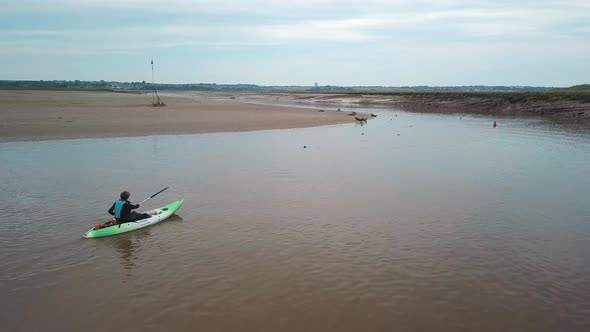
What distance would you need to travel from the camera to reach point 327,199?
17.3 metres

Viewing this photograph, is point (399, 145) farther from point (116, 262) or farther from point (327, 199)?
point (116, 262)

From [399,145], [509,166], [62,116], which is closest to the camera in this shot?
[509,166]

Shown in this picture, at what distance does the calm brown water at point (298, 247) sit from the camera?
9.08m

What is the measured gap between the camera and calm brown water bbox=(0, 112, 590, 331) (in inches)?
357

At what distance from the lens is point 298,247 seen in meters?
12.6

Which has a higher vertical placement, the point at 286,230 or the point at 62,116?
the point at 62,116

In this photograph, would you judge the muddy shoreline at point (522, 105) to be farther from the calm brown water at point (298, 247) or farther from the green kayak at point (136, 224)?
the green kayak at point (136, 224)

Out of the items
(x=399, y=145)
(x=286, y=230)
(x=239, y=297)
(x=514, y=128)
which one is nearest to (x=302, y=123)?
(x=399, y=145)

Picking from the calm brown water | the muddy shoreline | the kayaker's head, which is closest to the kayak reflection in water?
the kayaker's head

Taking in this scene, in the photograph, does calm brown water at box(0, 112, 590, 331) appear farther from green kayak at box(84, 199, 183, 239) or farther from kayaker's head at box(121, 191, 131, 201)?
kayaker's head at box(121, 191, 131, 201)

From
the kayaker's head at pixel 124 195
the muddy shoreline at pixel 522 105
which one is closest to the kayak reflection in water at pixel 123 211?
the kayaker's head at pixel 124 195

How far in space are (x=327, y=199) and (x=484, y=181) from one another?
8627 millimetres

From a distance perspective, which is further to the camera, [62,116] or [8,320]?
[62,116]

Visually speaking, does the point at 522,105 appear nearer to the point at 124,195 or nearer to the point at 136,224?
the point at 136,224
